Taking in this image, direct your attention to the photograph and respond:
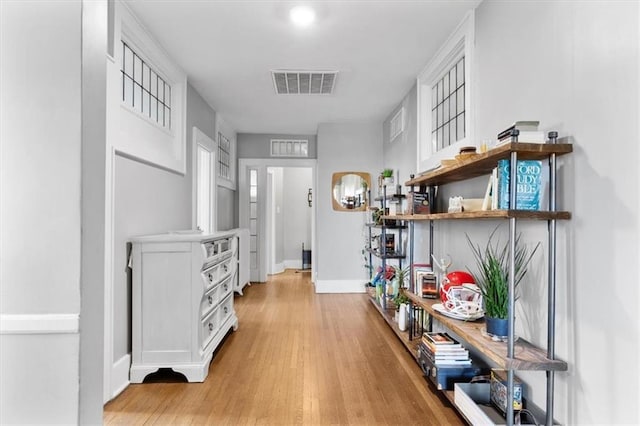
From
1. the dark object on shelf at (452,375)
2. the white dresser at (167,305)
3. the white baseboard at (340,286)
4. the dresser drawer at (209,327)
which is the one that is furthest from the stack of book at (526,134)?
the white baseboard at (340,286)

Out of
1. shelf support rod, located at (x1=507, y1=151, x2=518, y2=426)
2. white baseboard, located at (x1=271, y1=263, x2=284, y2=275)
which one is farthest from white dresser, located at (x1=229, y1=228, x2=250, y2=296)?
shelf support rod, located at (x1=507, y1=151, x2=518, y2=426)

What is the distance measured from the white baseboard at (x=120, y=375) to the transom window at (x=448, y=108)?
294 cm

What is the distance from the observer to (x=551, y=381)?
1474 mm

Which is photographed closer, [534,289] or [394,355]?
[534,289]

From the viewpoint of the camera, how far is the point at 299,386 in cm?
238

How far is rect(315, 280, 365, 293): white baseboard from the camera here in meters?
5.23

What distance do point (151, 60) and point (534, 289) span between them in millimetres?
3094

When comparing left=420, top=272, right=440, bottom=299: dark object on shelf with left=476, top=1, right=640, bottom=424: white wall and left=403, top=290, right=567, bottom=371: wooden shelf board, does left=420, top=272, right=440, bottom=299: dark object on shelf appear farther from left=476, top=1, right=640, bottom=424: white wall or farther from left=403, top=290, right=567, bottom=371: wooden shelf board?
left=476, top=1, right=640, bottom=424: white wall

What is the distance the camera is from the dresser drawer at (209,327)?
2.58m

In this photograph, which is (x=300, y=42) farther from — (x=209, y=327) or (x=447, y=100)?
(x=209, y=327)

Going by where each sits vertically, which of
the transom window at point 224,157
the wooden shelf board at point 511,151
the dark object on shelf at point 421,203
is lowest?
the dark object on shelf at point 421,203

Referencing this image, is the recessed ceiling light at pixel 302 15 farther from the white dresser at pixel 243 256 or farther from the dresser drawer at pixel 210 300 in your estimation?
the white dresser at pixel 243 256

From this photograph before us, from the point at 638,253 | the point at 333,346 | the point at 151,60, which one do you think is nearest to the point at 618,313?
the point at 638,253

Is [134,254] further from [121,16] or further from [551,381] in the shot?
[551,381]
